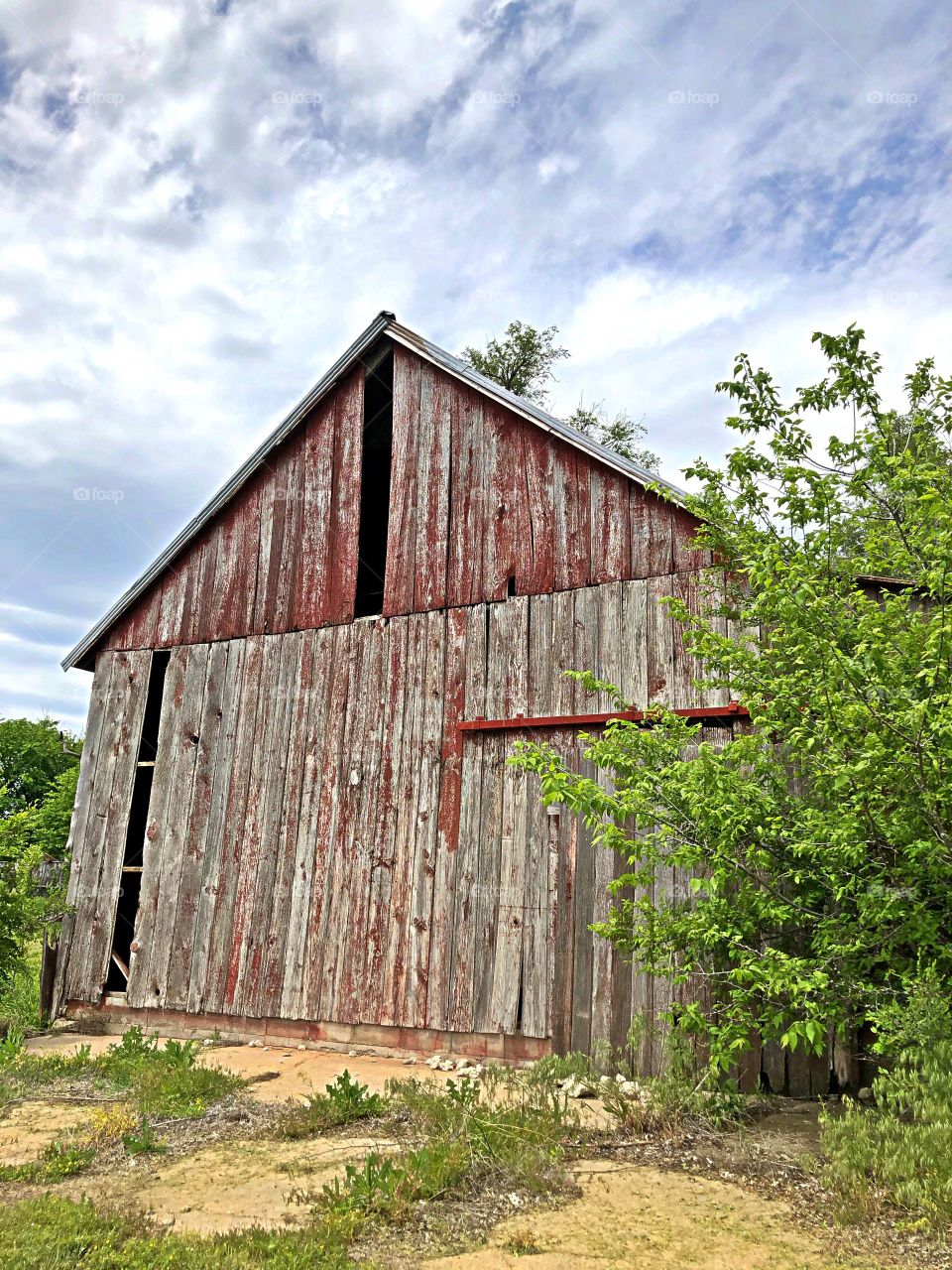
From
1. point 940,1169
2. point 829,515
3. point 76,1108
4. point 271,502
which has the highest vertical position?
point 271,502

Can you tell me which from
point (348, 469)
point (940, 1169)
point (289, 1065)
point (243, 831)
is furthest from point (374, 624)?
point (940, 1169)

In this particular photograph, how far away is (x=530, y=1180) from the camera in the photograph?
4637mm

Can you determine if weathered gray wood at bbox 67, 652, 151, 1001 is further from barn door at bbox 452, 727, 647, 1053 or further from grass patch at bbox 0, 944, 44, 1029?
barn door at bbox 452, 727, 647, 1053

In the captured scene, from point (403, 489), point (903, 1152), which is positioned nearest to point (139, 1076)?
point (903, 1152)

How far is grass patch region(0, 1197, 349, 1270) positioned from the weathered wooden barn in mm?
4016

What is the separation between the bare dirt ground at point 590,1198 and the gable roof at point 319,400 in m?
5.59

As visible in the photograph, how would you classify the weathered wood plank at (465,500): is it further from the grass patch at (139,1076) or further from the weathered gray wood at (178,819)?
the grass patch at (139,1076)

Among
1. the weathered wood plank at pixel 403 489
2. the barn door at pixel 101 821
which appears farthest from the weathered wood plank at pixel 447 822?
the barn door at pixel 101 821

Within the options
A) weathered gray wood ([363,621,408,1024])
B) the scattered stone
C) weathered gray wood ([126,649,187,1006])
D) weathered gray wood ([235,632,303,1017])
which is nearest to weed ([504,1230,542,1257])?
the scattered stone

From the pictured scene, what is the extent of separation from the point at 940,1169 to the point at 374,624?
702cm

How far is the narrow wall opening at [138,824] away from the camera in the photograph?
10914 millimetres

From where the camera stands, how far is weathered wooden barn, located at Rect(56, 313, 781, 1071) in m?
8.15

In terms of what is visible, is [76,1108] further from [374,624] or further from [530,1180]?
[374,624]

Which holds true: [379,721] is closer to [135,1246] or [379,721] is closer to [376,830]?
[376,830]
